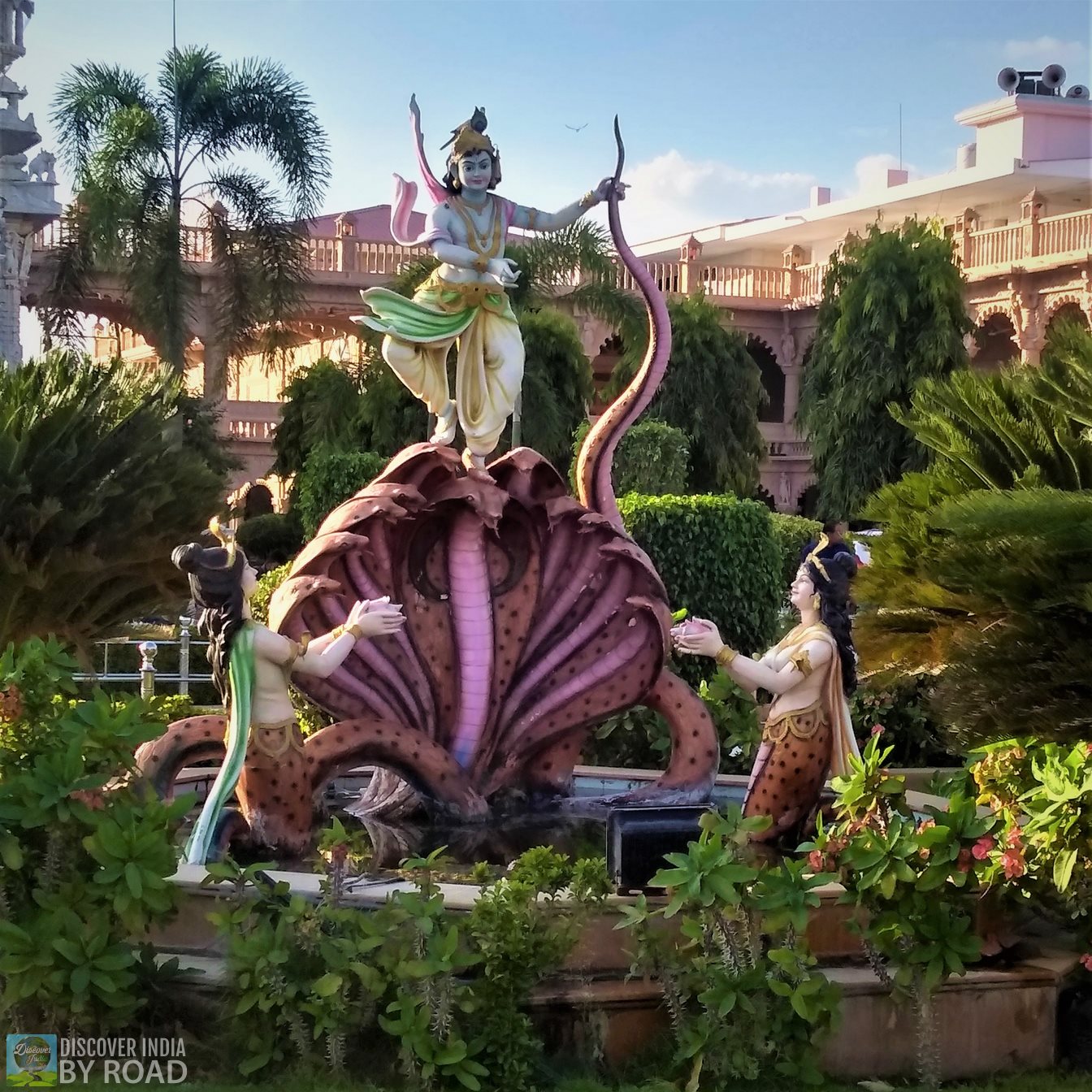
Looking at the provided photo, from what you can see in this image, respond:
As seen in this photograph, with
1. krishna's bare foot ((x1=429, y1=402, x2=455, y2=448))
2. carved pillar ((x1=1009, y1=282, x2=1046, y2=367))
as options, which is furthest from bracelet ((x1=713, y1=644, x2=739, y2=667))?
carved pillar ((x1=1009, y1=282, x2=1046, y2=367))

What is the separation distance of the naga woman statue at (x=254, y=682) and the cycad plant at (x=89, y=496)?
9.71ft

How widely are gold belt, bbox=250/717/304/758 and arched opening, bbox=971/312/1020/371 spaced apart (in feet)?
78.7

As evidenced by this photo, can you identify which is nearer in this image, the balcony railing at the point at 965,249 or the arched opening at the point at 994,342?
the balcony railing at the point at 965,249

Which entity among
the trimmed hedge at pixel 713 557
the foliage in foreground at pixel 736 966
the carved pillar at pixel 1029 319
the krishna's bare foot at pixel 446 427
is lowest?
the foliage in foreground at pixel 736 966

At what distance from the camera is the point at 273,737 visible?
20.6 feet

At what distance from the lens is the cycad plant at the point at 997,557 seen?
19.1ft

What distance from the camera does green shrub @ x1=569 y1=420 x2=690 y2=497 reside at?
778 inches

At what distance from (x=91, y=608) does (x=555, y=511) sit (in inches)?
125

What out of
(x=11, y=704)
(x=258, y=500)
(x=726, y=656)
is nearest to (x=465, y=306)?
(x=726, y=656)

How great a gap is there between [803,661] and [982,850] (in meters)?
1.56

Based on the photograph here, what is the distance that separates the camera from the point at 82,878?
16.5 feet

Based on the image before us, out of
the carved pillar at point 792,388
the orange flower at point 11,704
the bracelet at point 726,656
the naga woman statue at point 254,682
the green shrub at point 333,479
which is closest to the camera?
the orange flower at point 11,704

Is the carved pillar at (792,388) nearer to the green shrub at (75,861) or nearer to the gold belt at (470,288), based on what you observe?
the gold belt at (470,288)

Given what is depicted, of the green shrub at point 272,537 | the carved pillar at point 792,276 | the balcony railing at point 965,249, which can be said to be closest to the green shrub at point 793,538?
the balcony railing at point 965,249
